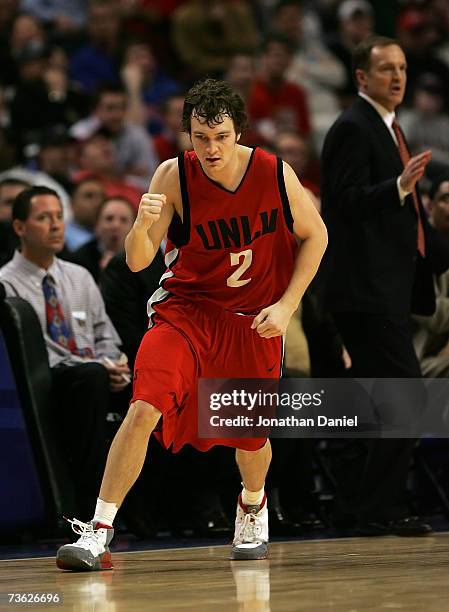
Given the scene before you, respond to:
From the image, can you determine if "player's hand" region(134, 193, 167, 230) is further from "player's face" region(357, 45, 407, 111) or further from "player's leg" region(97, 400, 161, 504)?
"player's face" region(357, 45, 407, 111)

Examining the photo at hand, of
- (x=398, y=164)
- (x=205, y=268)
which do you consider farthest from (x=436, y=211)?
(x=205, y=268)

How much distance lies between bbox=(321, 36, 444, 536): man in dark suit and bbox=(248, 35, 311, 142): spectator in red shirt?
244 inches

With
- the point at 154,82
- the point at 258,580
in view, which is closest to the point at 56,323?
the point at 258,580

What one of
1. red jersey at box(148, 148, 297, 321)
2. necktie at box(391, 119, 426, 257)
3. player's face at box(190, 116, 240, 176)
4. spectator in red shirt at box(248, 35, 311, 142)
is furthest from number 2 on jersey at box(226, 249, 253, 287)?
spectator in red shirt at box(248, 35, 311, 142)

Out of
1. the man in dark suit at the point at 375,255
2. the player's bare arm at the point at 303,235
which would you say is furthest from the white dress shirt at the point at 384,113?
the player's bare arm at the point at 303,235

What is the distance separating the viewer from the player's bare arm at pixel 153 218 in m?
4.76

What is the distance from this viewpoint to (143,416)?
481 cm

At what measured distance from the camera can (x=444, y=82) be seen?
13.4 metres

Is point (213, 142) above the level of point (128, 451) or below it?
above

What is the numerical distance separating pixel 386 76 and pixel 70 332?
2001 millimetres

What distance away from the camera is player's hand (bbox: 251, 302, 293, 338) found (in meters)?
4.94

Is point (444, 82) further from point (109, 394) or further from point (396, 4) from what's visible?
point (109, 394)

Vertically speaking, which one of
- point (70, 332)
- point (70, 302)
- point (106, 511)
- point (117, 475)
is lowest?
point (106, 511)

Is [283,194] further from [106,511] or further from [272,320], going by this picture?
[106,511]
